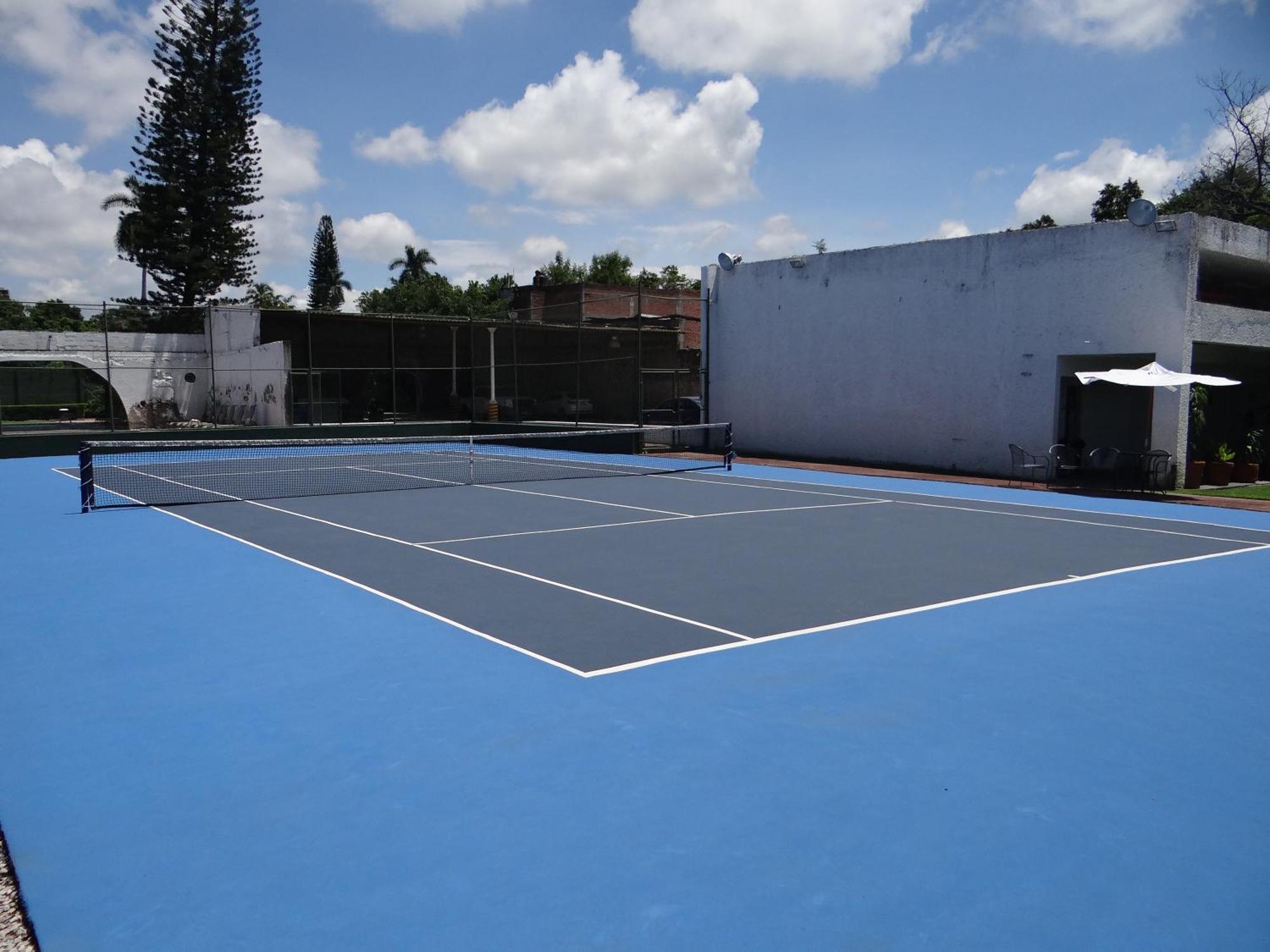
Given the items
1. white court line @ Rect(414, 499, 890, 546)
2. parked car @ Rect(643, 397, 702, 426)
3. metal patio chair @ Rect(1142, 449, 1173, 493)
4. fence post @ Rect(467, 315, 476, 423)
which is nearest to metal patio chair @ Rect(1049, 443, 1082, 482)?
metal patio chair @ Rect(1142, 449, 1173, 493)

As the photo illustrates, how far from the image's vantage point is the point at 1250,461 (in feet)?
68.5

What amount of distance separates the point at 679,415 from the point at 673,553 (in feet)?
67.0

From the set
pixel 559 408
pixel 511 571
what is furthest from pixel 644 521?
pixel 559 408

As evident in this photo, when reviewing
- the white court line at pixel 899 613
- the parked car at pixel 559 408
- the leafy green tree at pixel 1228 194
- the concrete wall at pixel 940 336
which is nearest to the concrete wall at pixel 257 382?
the parked car at pixel 559 408

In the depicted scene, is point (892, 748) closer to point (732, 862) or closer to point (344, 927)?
point (732, 862)

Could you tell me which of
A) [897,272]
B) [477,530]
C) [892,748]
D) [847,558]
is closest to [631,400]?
[897,272]

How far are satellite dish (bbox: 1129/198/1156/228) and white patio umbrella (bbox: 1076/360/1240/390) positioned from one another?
286cm

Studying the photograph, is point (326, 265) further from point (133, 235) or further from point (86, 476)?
point (86, 476)

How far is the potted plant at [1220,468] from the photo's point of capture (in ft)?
65.5

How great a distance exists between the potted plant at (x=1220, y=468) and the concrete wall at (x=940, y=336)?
6.93 feet

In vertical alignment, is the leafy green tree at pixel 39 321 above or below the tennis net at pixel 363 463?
above

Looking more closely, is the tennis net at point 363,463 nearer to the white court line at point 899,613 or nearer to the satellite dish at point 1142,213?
the white court line at point 899,613

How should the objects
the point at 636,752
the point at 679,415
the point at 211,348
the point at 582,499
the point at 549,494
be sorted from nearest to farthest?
the point at 636,752, the point at 582,499, the point at 549,494, the point at 679,415, the point at 211,348

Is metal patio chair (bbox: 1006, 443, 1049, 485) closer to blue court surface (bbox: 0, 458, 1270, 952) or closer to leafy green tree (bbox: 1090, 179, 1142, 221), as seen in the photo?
blue court surface (bbox: 0, 458, 1270, 952)
